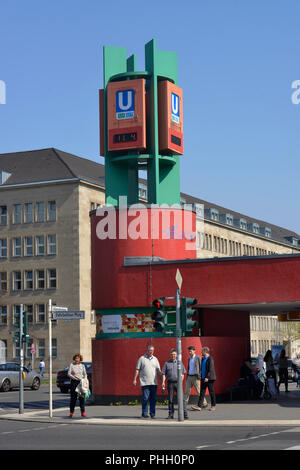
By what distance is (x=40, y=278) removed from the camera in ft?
250

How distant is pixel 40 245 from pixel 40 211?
3176 mm

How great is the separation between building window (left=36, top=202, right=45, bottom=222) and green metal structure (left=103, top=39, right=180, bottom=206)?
159ft

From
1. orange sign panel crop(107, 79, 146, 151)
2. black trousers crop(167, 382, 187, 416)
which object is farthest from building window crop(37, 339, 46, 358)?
black trousers crop(167, 382, 187, 416)

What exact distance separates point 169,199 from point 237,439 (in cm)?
1452

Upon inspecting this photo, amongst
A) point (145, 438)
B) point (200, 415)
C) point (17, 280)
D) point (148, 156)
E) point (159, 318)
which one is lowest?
point (200, 415)

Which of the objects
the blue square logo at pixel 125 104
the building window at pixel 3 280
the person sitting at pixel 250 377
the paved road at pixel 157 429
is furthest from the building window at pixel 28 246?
the paved road at pixel 157 429

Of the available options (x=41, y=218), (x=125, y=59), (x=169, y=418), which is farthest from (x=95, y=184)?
(x=169, y=418)

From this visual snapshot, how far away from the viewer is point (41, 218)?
3019 inches

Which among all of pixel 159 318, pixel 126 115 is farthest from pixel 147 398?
pixel 126 115

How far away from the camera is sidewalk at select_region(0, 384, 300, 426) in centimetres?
1892

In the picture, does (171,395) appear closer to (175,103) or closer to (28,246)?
(175,103)

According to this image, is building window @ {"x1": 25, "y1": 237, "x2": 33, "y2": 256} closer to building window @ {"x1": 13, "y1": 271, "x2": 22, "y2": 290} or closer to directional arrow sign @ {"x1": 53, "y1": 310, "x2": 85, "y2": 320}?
building window @ {"x1": 13, "y1": 271, "x2": 22, "y2": 290}
